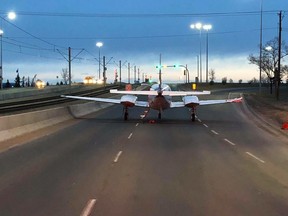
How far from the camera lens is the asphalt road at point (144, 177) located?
29.8ft

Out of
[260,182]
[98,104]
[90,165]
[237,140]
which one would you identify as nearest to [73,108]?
[98,104]

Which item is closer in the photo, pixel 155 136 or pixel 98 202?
pixel 98 202

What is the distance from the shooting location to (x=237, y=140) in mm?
22547

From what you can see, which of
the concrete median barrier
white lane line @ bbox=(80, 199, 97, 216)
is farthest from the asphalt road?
the concrete median barrier

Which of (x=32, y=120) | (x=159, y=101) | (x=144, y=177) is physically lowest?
(x=144, y=177)

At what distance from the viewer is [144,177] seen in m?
12.4

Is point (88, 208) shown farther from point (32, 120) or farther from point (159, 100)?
point (159, 100)

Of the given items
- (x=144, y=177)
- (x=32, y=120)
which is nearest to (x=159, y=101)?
Result: (x=32, y=120)

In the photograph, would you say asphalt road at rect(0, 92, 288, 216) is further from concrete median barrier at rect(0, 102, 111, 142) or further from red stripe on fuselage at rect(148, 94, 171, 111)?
red stripe on fuselage at rect(148, 94, 171, 111)

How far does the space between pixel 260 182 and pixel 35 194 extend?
5.29 meters

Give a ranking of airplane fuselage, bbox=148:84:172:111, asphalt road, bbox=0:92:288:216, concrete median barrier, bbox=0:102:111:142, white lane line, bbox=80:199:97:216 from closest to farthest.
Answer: white lane line, bbox=80:199:97:216 < asphalt road, bbox=0:92:288:216 < concrete median barrier, bbox=0:102:111:142 < airplane fuselage, bbox=148:84:172:111

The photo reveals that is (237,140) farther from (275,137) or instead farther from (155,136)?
(155,136)

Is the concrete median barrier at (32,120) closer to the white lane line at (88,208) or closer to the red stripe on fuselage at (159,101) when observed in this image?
the red stripe on fuselage at (159,101)

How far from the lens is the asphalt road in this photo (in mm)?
9094
